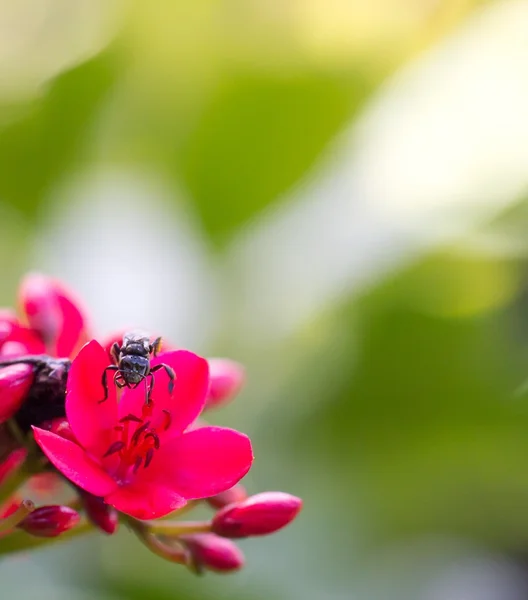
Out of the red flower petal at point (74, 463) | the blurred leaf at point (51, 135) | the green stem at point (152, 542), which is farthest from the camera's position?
the blurred leaf at point (51, 135)

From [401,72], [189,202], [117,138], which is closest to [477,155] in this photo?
[401,72]

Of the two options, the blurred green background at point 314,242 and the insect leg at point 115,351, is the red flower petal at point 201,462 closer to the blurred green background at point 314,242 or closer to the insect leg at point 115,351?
the insect leg at point 115,351

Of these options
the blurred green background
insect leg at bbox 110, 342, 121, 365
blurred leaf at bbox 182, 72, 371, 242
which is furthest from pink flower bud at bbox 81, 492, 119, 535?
blurred leaf at bbox 182, 72, 371, 242

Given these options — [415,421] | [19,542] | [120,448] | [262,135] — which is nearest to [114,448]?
[120,448]

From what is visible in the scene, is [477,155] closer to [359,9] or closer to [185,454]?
[359,9]

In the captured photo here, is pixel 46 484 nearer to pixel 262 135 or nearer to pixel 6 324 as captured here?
pixel 6 324

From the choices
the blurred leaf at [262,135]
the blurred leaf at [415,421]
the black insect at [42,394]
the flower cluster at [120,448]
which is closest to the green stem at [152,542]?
the flower cluster at [120,448]
